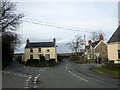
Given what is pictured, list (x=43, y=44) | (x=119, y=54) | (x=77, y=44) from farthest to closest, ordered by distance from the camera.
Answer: (x=77, y=44) → (x=43, y=44) → (x=119, y=54)

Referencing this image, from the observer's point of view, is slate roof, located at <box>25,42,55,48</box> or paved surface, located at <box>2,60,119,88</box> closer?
paved surface, located at <box>2,60,119,88</box>

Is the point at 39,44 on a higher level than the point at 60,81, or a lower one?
higher

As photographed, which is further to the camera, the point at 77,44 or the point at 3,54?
the point at 77,44

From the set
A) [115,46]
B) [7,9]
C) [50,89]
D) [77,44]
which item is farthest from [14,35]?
[77,44]

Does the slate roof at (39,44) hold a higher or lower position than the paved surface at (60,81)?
higher

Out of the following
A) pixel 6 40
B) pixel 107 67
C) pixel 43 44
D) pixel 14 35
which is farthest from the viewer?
pixel 43 44

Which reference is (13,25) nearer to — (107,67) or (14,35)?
(14,35)

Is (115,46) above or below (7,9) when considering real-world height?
below

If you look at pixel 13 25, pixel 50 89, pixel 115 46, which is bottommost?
pixel 50 89

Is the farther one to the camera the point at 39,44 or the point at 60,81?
the point at 39,44

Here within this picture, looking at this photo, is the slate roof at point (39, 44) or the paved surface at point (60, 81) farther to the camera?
the slate roof at point (39, 44)

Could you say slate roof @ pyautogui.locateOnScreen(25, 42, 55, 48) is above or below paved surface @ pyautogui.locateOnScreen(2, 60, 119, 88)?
above

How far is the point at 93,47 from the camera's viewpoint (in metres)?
75.8

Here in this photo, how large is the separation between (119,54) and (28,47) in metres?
49.0
